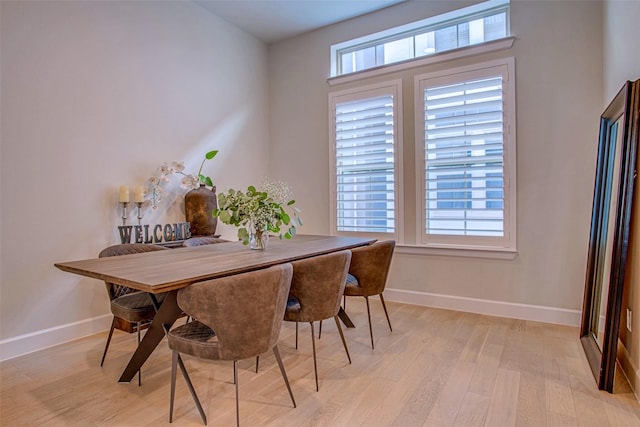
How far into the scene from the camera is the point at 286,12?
4.15 meters

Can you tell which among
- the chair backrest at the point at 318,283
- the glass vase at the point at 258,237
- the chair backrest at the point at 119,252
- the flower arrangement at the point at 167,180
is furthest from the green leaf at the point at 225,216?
the flower arrangement at the point at 167,180

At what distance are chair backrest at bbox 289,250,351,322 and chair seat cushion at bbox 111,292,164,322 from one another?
93cm

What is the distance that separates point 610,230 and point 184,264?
112 inches

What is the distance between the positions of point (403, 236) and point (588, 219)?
1.65m

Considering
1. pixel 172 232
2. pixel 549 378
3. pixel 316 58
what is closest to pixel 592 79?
pixel 549 378

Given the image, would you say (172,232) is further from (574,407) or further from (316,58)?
(574,407)

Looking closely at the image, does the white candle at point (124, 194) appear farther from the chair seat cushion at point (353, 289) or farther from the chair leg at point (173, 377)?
the chair seat cushion at point (353, 289)

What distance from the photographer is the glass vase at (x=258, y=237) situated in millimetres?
2568

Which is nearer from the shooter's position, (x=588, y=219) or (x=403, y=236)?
(x=588, y=219)

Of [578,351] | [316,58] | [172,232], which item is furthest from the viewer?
[316,58]

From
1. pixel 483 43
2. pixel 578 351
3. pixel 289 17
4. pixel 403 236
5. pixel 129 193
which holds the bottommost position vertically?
pixel 578 351

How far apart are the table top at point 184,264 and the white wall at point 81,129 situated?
98 centimetres

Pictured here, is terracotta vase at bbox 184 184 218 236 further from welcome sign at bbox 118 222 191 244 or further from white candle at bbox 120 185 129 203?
white candle at bbox 120 185 129 203

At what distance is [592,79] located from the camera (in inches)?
121
